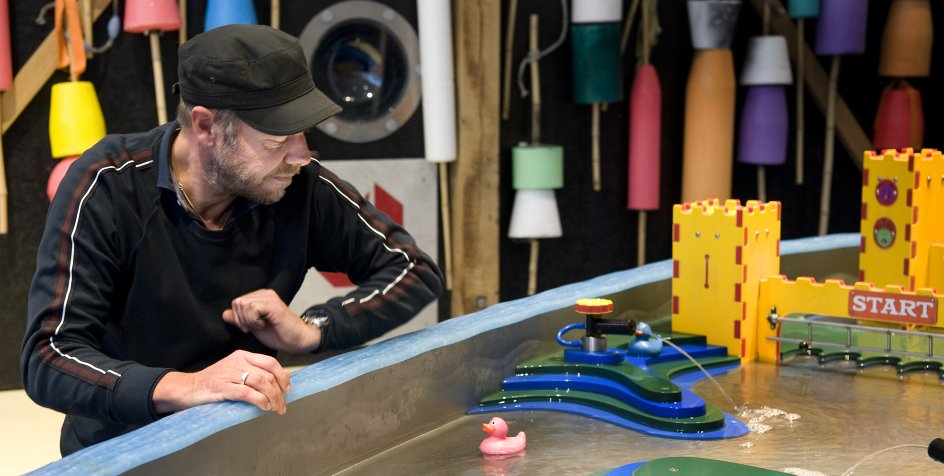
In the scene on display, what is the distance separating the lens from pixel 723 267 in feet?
7.00

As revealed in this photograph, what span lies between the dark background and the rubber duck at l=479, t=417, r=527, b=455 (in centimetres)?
247

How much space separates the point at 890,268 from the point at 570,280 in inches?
84.0

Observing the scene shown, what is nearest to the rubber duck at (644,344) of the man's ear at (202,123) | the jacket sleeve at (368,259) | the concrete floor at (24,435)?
the jacket sleeve at (368,259)

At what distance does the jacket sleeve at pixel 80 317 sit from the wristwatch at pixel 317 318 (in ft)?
0.97

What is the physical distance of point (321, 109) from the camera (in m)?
1.67

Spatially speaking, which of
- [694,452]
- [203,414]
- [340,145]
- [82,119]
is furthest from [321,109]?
[340,145]

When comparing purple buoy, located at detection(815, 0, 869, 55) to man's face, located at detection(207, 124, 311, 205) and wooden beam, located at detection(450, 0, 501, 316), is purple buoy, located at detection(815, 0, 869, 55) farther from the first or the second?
man's face, located at detection(207, 124, 311, 205)

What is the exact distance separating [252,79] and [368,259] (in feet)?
1.47

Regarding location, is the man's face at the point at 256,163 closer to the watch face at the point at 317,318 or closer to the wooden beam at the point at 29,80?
the watch face at the point at 317,318

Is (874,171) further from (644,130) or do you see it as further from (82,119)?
(82,119)

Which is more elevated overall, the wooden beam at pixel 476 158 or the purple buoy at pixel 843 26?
the purple buoy at pixel 843 26

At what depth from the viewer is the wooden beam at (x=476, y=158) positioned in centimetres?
403

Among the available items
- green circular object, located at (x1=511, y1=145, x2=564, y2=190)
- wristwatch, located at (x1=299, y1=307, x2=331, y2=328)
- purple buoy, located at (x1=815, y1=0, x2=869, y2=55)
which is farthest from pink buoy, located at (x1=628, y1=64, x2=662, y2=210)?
wristwatch, located at (x1=299, y1=307, x2=331, y2=328)

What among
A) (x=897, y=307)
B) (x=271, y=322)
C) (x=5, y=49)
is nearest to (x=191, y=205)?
(x=271, y=322)
